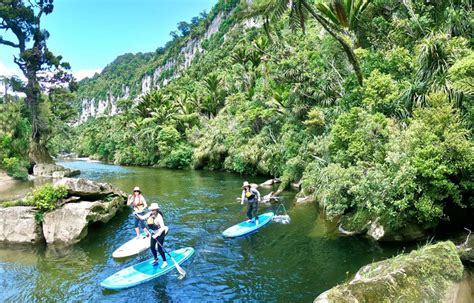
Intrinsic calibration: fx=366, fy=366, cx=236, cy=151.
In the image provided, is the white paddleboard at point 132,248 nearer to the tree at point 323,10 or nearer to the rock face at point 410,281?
the rock face at point 410,281

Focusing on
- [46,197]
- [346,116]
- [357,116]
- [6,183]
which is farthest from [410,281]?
[6,183]

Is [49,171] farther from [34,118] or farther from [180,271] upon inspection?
[180,271]

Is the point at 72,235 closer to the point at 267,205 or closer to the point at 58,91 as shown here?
the point at 267,205

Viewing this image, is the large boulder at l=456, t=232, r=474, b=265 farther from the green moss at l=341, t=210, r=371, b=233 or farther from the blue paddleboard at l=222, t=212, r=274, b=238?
the blue paddleboard at l=222, t=212, r=274, b=238

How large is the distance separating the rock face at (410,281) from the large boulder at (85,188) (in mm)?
14051

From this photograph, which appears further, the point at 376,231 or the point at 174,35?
the point at 174,35

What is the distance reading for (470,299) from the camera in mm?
8227

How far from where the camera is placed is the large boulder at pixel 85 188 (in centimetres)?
1733

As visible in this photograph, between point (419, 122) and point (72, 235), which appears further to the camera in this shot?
point (72, 235)

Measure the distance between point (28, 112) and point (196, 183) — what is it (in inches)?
892

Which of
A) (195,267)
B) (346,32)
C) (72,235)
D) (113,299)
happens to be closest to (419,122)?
(195,267)

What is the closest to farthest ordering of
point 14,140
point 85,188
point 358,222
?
1. point 358,222
2. point 85,188
3. point 14,140

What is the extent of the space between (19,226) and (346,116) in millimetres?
15663

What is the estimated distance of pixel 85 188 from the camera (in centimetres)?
1806
